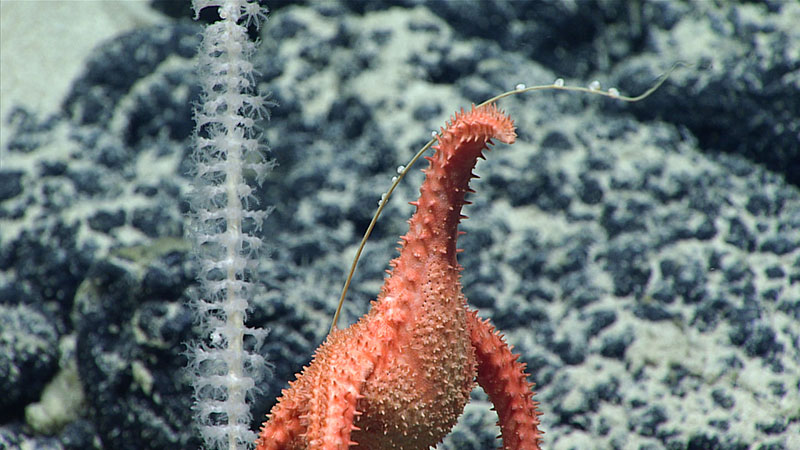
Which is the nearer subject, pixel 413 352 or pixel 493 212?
pixel 413 352

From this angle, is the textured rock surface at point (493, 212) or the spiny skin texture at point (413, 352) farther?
the textured rock surface at point (493, 212)

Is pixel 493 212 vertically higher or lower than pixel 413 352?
higher

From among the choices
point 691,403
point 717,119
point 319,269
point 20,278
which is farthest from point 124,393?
point 717,119

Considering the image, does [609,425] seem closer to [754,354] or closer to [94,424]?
[754,354]

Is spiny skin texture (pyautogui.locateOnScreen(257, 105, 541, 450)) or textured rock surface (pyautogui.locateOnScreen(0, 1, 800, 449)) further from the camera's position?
textured rock surface (pyautogui.locateOnScreen(0, 1, 800, 449))
